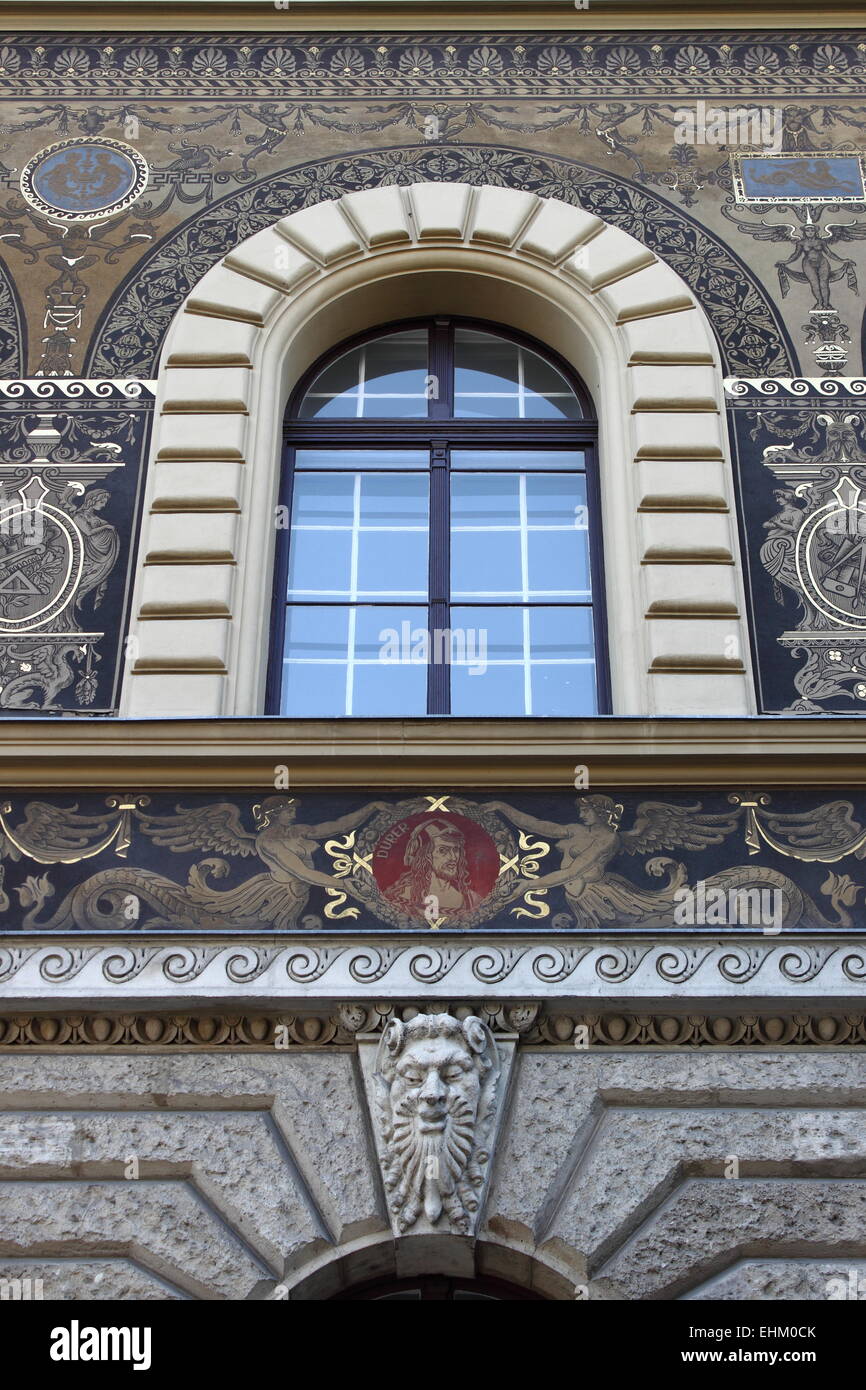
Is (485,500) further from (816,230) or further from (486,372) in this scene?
(816,230)

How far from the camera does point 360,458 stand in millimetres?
8875

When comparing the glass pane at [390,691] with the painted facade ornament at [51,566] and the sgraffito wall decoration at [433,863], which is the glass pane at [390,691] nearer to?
the sgraffito wall decoration at [433,863]

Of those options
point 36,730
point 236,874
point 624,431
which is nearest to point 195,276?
point 624,431

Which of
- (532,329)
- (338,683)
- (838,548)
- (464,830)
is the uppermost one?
(532,329)

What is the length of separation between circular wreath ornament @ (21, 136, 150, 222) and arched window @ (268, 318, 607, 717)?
1.42 metres

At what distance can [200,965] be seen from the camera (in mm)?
6625

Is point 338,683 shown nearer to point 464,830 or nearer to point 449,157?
point 464,830

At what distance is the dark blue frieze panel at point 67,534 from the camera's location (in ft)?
25.4

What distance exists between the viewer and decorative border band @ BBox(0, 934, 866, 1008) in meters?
6.53

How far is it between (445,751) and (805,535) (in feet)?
7.24

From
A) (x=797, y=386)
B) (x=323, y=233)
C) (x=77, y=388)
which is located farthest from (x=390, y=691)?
(x=323, y=233)

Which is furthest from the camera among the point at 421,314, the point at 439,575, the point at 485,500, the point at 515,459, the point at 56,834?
the point at 421,314

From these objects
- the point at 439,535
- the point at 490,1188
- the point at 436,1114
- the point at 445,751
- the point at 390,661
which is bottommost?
the point at 490,1188
